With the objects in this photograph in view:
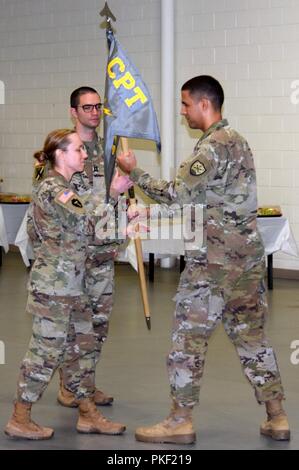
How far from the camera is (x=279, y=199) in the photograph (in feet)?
33.1

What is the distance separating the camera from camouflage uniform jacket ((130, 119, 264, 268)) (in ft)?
14.1

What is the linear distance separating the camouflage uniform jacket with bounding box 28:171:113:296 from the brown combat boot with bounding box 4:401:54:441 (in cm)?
57

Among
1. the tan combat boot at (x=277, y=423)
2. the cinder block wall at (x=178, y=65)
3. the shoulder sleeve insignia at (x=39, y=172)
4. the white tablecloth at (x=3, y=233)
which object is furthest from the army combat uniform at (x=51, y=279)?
the white tablecloth at (x=3, y=233)

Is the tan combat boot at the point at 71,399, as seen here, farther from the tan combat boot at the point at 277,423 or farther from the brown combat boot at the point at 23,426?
the tan combat boot at the point at 277,423

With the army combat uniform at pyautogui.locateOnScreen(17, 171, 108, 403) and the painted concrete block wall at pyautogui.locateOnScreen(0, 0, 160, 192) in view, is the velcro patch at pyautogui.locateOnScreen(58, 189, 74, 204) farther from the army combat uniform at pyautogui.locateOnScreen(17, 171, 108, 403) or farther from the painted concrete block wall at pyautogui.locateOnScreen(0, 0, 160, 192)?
the painted concrete block wall at pyautogui.locateOnScreen(0, 0, 160, 192)

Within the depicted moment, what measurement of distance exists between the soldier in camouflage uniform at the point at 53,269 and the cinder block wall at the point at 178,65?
5712 mm

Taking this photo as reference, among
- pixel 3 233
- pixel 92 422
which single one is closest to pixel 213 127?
pixel 92 422

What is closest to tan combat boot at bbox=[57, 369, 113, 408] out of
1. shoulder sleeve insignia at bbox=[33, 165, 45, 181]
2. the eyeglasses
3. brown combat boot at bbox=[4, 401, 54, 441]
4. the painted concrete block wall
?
brown combat boot at bbox=[4, 401, 54, 441]

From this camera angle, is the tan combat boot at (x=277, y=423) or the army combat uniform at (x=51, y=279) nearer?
the army combat uniform at (x=51, y=279)

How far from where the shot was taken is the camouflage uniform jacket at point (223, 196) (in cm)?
430

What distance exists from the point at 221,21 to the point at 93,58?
74.5 inches

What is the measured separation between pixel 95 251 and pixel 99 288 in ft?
0.64

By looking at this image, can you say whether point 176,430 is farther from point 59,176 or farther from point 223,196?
point 59,176

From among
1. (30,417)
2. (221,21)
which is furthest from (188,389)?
(221,21)
